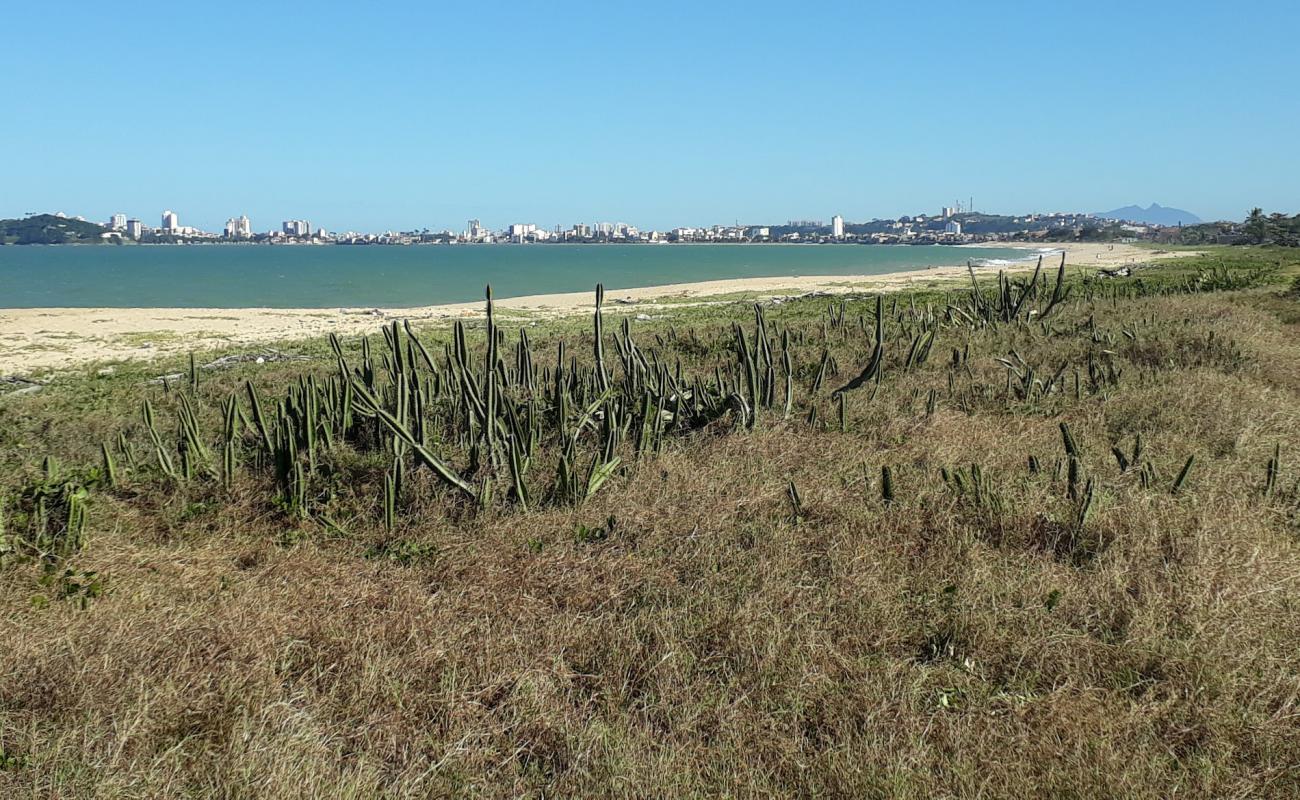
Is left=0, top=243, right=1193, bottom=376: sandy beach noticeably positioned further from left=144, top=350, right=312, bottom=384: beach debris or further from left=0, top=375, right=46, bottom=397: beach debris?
left=144, top=350, right=312, bottom=384: beach debris

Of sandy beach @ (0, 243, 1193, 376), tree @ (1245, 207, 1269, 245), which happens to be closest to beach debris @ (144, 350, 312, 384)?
sandy beach @ (0, 243, 1193, 376)

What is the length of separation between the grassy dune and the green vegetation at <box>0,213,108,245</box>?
213390 millimetres

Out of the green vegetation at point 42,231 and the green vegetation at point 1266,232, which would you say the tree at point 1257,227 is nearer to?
the green vegetation at point 1266,232

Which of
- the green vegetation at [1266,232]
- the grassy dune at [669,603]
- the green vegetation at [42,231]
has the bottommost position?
the grassy dune at [669,603]

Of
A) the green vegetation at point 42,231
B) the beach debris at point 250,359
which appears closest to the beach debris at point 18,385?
the beach debris at point 250,359

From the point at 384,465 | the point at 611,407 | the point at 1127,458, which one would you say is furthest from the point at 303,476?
the point at 1127,458

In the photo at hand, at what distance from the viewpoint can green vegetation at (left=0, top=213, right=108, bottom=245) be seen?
18338 centimetres

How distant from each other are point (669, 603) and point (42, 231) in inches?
8604

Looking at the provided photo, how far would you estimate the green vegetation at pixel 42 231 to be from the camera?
183m

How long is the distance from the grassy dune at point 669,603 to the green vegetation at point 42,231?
213390mm

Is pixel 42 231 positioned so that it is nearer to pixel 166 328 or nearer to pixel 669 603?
pixel 166 328

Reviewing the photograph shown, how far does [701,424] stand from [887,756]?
4631 millimetres

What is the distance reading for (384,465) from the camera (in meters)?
6.05

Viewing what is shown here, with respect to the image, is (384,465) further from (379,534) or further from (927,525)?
(927,525)
